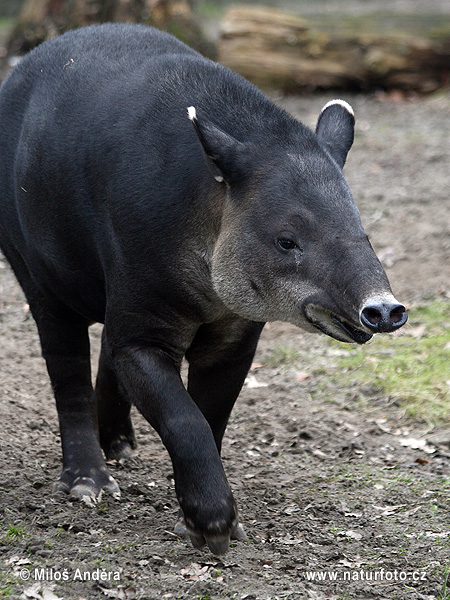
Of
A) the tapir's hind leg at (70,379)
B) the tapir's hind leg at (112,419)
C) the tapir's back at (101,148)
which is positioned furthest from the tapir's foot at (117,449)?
the tapir's back at (101,148)

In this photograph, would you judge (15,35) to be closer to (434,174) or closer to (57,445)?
(434,174)

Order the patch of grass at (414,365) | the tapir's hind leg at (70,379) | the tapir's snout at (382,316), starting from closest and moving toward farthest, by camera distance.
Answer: the tapir's snout at (382,316) < the tapir's hind leg at (70,379) < the patch of grass at (414,365)

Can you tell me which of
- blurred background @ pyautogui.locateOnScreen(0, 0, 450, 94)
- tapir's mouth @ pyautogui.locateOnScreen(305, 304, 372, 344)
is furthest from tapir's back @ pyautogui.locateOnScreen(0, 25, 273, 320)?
blurred background @ pyautogui.locateOnScreen(0, 0, 450, 94)

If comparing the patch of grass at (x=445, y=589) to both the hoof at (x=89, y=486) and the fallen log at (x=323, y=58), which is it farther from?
the fallen log at (x=323, y=58)

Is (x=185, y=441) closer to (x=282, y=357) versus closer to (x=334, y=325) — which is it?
(x=334, y=325)

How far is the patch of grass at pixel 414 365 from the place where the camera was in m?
6.59

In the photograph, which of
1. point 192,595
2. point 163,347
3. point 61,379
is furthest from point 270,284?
point 61,379

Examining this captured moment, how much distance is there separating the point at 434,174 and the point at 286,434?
18.9 feet

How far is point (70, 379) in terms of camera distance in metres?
5.34

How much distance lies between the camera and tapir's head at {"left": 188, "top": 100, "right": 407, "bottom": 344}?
377 cm

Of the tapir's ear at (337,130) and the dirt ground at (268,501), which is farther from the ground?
the tapir's ear at (337,130)

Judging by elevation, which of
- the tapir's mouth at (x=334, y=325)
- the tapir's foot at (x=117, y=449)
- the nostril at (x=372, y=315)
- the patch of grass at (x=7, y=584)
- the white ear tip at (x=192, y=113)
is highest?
the white ear tip at (x=192, y=113)

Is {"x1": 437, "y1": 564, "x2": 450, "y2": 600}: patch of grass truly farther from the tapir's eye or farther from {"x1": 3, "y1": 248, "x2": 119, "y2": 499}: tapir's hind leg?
{"x1": 3, "y1": 248, "x2": 119, "y2": 499}: tapir's hind leg

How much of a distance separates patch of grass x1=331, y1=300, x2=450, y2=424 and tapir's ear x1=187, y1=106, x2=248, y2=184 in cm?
289
